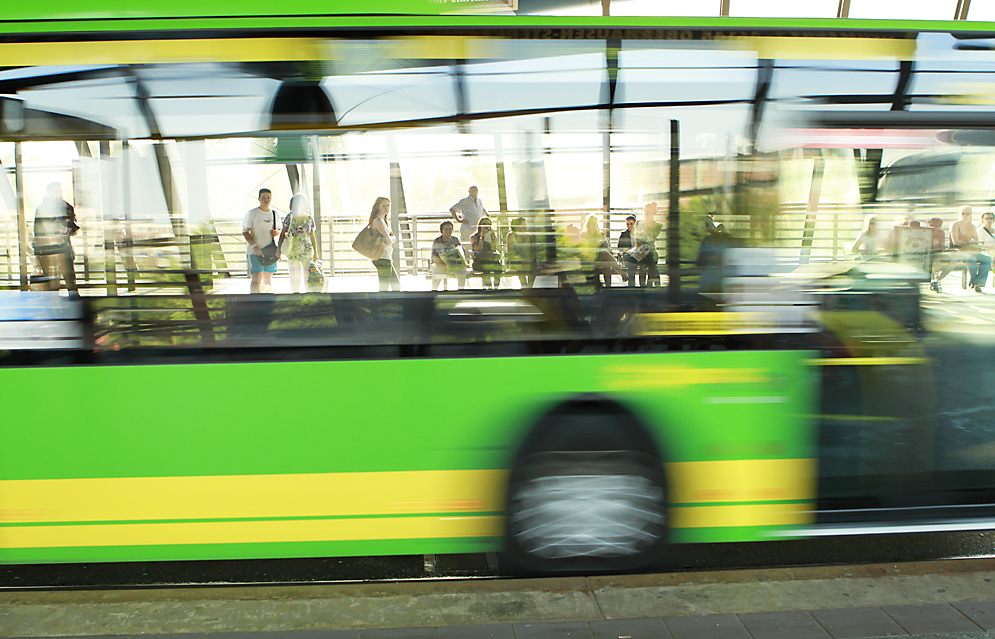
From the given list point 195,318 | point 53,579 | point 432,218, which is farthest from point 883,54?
point 53,579

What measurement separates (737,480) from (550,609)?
1126 mm

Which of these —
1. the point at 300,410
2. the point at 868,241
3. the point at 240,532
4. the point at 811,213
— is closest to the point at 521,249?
the point at 300,410

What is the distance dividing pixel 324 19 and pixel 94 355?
1933 millimetres

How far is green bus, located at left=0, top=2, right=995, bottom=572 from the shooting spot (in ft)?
10.1

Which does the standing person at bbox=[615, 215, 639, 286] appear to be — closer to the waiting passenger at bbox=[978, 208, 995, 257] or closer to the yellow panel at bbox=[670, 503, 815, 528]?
the yellow panel at bbox=[670, 503, 815, 528]

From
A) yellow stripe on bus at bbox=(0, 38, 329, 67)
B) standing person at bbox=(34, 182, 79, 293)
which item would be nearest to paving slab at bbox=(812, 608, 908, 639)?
yellow stripe on bus at bbox=(0, 38, 329, 67)

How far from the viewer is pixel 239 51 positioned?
3068 mm

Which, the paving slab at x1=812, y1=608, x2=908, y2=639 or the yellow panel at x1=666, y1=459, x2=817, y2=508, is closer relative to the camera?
the paving slab at x1=812, y1=608, x2=908, y2=639

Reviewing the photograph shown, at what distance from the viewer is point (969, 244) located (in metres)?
3.54

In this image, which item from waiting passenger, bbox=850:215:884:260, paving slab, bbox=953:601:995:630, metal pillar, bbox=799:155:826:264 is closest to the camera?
paving slab, bbox=953:601:995:630

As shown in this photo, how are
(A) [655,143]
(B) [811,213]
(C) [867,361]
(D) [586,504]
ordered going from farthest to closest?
(C) [867,361], (D) [586,504], (B) [811,213], (A) [655,143]

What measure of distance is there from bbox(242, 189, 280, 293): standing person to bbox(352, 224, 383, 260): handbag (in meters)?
0.39

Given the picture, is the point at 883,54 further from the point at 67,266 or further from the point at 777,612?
the point at 67,266

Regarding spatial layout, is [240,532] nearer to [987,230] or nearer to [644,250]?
[644,250]
